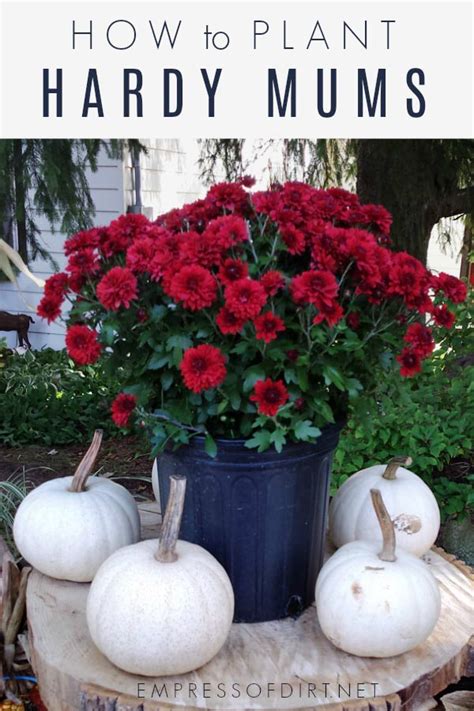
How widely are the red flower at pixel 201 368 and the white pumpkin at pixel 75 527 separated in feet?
1.56

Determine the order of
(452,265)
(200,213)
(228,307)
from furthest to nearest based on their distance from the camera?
(452,265) < (200,213) < (228,307)

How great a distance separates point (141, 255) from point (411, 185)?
119 inches

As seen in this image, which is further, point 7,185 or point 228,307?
point 7,185

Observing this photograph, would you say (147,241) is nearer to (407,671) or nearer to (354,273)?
(354,273)

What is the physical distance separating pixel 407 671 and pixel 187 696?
0.38 meters

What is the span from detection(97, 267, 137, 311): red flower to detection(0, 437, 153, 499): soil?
2125 mm

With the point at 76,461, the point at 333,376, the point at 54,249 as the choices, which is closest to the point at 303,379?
the point at 333,376

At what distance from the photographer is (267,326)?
130 cm

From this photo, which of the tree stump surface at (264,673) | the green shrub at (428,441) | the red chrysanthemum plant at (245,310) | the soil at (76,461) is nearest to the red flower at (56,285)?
the red chrysanthemum plant at (245,310)

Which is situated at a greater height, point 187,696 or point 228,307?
point 228,307

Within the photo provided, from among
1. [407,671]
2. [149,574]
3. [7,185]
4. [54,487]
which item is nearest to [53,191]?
[7,185]

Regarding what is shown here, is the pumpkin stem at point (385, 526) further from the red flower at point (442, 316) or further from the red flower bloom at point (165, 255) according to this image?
the red flower bloom at point (165, 255)

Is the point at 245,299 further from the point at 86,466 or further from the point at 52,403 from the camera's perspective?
the point at 52,403

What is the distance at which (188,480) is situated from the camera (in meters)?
1.49
